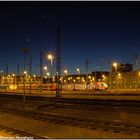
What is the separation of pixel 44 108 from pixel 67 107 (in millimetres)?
2320

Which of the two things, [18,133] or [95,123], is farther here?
[95,123]

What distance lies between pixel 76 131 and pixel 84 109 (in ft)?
42.2

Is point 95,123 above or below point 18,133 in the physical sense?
above

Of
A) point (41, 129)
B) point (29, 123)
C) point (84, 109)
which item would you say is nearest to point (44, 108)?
point (84, 109)

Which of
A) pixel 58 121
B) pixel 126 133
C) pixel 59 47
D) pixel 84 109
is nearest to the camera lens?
pixel 126 133

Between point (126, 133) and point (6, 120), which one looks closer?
point (126, 133)

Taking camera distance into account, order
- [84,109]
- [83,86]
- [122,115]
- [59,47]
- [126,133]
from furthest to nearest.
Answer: [83,86], [59,47], [84,109], [122,115], [126,133]

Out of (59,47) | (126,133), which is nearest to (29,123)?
(126,133)

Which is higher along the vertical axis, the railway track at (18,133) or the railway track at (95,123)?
the railway track at (95,123)

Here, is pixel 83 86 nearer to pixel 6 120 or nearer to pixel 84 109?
pixel 84 109

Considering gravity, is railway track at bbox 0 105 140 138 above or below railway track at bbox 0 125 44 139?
above

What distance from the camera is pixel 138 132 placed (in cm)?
1605

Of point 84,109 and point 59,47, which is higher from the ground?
point 59,47

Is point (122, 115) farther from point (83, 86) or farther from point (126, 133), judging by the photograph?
point (83, 86)
